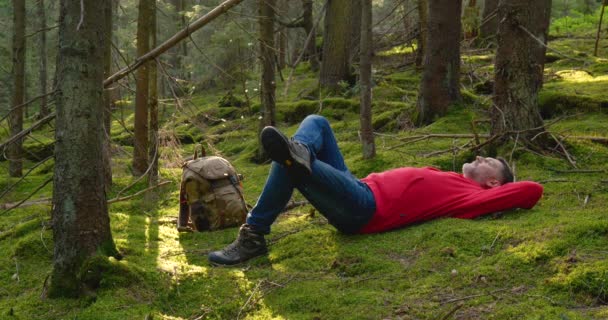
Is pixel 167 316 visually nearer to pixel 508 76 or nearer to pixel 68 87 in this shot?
pixel 68 87

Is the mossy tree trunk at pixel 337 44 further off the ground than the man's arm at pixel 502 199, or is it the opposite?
the mossy tree trunk at pixel 337 44

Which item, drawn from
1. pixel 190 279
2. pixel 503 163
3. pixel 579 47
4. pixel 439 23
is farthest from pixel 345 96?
pixel 190 279

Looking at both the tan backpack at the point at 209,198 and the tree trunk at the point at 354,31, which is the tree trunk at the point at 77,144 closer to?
the tan backpack at the point at 209,198

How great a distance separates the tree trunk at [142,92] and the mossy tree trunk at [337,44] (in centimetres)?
555

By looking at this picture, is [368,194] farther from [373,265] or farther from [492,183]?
[492,183]

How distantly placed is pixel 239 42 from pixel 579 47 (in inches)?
352

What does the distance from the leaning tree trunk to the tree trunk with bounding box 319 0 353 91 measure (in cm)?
692

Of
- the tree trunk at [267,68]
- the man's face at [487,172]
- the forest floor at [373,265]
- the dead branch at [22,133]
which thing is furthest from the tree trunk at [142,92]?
the man's face at [487,172]

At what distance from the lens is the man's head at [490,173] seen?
16.8 ft

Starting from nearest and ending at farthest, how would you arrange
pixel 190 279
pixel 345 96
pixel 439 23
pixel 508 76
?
pixel 190 279 → pixel 508 76 → pixel 439 23 → pixel 345 96

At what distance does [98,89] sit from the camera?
3.81 meters

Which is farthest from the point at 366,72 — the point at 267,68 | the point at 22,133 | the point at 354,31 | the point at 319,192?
the point at 354,31

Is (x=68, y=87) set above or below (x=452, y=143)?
above

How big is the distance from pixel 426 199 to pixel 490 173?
659 millimetres
